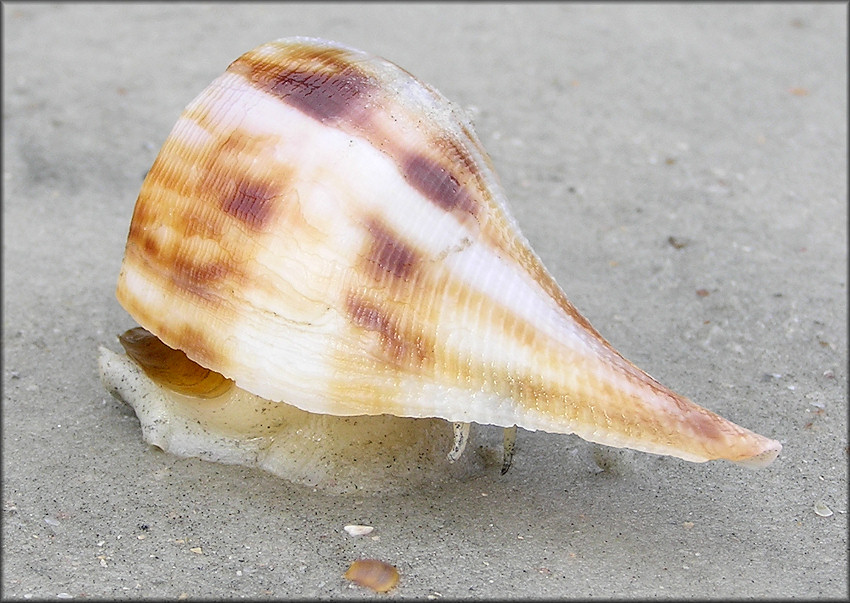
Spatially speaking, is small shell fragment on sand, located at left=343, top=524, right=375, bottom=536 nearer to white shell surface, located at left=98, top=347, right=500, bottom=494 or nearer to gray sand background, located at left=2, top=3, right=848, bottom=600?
gray sand background, located at left=2, top=3, right=848, bottom=600

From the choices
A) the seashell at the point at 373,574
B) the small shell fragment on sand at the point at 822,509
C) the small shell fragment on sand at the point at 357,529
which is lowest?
the small shell fragment on sand at the point at 357,529

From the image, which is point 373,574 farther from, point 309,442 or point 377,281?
point 377,281

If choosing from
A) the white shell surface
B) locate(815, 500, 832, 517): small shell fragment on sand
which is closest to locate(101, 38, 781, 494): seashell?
the white shell surface

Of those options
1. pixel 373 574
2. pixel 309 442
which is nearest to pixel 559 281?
pixel 309 442

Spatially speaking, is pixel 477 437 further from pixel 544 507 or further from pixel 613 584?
pixel 613 584

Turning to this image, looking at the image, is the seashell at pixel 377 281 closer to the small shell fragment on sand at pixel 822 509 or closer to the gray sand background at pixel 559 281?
the gray sand background at pixel 559 281

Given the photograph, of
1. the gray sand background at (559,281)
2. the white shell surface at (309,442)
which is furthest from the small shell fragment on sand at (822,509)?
the white shell surface at (309,442)

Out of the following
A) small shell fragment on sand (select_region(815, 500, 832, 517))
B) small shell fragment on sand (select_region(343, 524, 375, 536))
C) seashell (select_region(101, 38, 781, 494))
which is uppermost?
seashell (select_region(101, 38, 781, 494))
